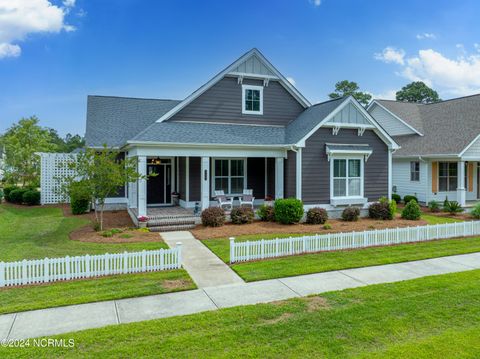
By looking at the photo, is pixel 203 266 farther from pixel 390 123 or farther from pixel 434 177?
pixel 390 123

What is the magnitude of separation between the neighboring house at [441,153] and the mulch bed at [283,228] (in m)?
6.48

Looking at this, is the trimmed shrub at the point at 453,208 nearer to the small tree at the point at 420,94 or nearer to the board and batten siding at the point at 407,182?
the board and batten siding at the point at 407,182

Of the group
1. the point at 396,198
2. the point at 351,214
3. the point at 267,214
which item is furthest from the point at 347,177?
the point at 396,198

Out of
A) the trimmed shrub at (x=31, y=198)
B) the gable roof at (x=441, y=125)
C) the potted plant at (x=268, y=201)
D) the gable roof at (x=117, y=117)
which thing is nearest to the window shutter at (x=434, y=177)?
the gable roof at (x=441, y=125)

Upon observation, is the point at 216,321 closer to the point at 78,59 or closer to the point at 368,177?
the point at 368,177

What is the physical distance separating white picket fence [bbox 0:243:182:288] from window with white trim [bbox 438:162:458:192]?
18.5m

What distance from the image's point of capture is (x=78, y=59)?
2269 centimetres

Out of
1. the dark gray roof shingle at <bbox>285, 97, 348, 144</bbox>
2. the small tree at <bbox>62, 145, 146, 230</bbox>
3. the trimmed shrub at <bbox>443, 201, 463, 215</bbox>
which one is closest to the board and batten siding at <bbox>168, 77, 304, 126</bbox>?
the dark gray roof shingle at <bbox>285, 97, 348, 144</bbox>

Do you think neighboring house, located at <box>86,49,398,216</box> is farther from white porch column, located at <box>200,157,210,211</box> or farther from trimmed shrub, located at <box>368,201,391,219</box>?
trimmed shrub, located at <box>368,201,391,219</box>

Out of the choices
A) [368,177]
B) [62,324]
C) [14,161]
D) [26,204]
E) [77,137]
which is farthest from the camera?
[77,137]

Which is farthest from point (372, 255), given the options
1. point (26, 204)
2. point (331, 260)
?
point (26, 204)

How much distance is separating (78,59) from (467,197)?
27056 millimetres

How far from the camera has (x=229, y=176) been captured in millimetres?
16906

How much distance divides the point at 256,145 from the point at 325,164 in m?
3.27
